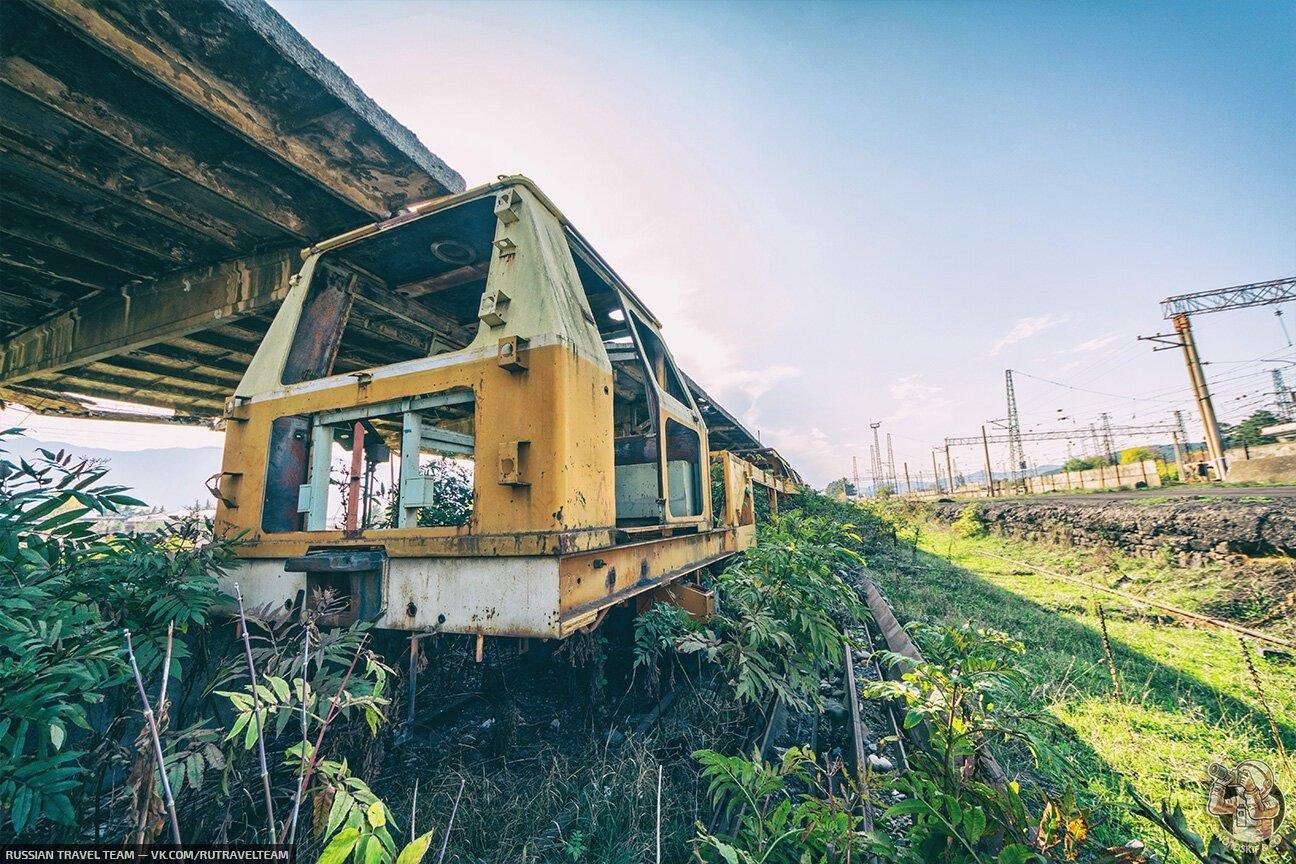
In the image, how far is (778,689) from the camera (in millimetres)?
2520

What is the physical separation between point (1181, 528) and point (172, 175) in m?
13.3

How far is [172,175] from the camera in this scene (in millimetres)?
2922

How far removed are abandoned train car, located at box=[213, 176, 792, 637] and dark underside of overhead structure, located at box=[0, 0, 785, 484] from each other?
470 mm

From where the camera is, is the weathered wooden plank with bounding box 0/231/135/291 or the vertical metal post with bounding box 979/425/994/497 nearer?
the weathered wooden plank with bounding box 0/231/135/291

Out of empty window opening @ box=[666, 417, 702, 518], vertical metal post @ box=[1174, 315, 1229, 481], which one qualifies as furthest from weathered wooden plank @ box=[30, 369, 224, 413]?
vertical metal post @ box=[1174, 315, 1229, 481]

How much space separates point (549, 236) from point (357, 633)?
200cm

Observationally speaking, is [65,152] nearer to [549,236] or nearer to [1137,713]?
[549,236]

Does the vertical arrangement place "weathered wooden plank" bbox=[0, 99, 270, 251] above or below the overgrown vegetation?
above

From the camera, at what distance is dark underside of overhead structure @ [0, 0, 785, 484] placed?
7.34 feet

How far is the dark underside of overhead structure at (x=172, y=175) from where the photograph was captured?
2236mm

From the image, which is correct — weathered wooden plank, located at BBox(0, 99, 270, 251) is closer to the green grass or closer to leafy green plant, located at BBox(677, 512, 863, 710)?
leafy green plant, located at BBox(677, 512, 863, 710)

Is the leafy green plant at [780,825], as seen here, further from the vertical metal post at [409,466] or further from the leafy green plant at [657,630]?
the vertical metal post at [409,466]

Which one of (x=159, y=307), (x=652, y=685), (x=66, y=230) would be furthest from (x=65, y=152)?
(x=652, y=685)

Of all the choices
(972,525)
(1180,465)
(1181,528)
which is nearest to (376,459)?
(1181,528)
